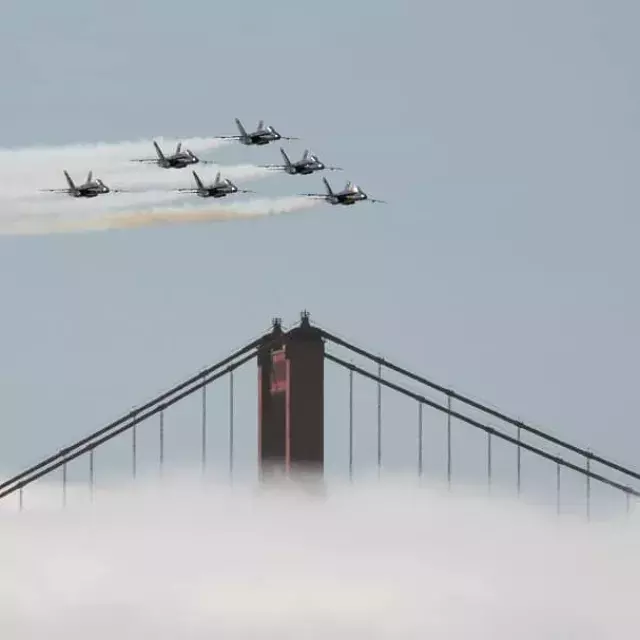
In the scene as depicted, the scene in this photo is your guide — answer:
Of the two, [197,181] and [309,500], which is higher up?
[197,181]

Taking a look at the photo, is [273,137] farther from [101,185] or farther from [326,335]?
[326,335]

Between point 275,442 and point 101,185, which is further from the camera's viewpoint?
point 275,442

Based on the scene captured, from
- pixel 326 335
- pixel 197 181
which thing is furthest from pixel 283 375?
pixel 197 181

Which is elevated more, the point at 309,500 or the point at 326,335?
the point at 326,335

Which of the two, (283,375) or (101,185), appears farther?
(283,375)

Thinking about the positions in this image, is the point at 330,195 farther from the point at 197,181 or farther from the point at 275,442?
the point at 275,442

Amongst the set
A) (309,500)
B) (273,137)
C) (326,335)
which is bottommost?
(309,500)
